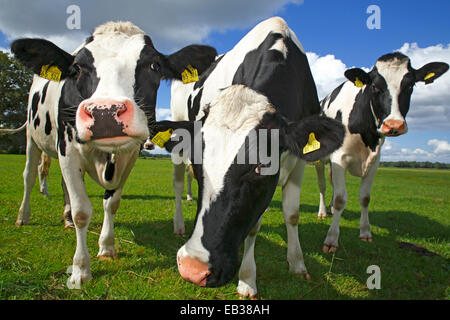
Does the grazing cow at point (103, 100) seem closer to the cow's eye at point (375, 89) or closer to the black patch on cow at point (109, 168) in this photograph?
the black patch on cow at point (109, 168)

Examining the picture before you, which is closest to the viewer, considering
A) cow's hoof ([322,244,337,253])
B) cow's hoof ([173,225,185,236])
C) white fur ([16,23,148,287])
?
white fur ([16,23,148,287])

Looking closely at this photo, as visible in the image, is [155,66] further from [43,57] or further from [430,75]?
[430,75]

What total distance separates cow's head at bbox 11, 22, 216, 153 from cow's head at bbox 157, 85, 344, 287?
2.24ft

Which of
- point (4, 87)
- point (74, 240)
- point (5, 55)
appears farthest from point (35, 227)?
point (5, 55)

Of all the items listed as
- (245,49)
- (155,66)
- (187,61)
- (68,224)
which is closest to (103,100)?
(155,66)

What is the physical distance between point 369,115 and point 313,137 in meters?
3.81

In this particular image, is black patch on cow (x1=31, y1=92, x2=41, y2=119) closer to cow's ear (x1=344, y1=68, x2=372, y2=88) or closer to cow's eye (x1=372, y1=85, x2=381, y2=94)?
cow's ear (x1=344, y1=68, x2=372, y2=88)

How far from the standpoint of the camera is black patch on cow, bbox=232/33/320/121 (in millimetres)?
3268

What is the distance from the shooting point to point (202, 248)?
2.18 metres

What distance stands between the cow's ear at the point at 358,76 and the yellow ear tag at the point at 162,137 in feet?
13.3

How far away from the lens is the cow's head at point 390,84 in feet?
17.1

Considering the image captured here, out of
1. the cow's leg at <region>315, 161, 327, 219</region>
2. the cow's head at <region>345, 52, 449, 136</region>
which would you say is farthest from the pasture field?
the cow's head at <region>345, 52, 449, 136</region>

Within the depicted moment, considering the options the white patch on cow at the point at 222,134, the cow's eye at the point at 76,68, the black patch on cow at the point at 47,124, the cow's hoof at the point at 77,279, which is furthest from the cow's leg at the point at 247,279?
the black patch on cow at the point at 47,124
